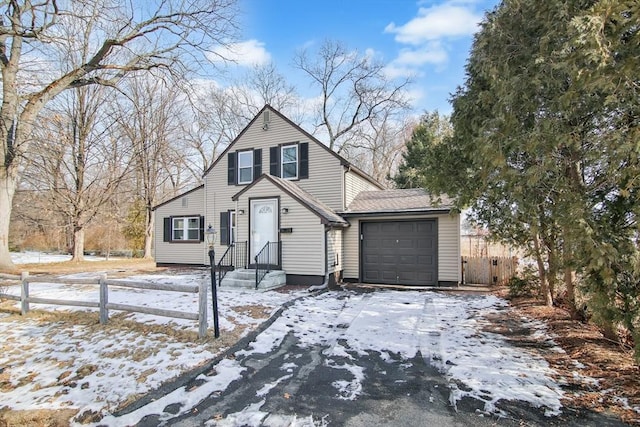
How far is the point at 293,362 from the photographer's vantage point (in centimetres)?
482

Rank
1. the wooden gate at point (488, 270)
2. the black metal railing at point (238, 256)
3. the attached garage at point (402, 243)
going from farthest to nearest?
the black metal railing at point (238, 256) → the wooden gate at point (488, 270) → the attached garage at point (402, 243)

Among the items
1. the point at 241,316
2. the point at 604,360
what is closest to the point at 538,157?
the point at 604,360

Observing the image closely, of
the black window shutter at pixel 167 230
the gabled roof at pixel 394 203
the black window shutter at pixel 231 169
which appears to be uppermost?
the black window shutter at pixel 231 169

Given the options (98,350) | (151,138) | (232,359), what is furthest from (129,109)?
(232,359)

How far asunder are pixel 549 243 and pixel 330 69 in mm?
23983

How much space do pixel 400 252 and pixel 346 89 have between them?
19012 millimetres

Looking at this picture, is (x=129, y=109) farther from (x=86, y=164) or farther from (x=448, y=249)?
(x=448, y=249)

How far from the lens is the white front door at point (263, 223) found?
11.6 metres

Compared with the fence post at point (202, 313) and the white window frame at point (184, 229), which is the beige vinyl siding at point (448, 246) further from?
the white window frame at point (184, 229)

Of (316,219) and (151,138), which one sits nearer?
(316,219)

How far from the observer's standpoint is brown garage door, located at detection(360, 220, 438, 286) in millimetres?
11461

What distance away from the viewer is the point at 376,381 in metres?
4.21

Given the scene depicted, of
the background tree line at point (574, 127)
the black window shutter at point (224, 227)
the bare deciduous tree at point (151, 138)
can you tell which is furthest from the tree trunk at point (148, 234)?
the background tree line at point (574, 127)

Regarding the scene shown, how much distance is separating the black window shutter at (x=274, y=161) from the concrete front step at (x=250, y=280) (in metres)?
4.28
